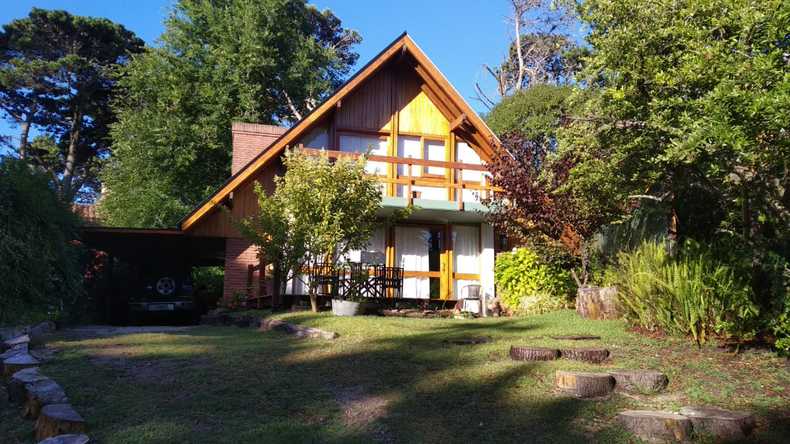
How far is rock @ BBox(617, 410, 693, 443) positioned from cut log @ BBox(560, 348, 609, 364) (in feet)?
6.54

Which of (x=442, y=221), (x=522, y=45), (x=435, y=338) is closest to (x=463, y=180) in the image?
(x=442, y=221)

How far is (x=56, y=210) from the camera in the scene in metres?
13.1

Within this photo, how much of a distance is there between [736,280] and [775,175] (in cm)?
140

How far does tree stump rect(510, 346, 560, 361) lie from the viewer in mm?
6969

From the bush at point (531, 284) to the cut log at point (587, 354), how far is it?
7000 millimetres

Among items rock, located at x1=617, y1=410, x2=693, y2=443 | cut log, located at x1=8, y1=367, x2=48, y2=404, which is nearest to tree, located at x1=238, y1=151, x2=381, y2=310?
cut log, located at x1=8, y1=367, x2=48, y2=404

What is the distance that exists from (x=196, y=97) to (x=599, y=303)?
21236 millimetres

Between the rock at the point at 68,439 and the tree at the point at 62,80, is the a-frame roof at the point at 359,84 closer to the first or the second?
the rock at the point at 68,439

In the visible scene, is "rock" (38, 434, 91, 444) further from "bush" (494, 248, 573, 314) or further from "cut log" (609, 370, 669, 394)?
"bush" (494, 248, 573, 314)

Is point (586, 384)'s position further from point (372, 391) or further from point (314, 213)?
point (314, 213)

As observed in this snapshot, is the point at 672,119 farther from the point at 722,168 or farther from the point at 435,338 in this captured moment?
the point at 435,338

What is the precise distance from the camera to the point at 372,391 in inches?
237

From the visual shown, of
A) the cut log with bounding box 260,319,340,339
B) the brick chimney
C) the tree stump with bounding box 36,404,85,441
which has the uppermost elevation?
the brick chimney

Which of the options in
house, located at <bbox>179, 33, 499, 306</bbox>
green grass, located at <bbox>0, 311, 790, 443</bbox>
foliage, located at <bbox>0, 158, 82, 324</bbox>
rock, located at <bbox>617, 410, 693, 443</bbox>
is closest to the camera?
rock, located at <bbox>617, 410, 693, 443</bbox>
